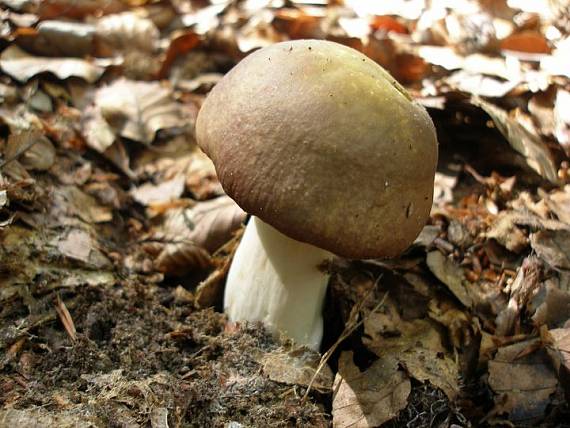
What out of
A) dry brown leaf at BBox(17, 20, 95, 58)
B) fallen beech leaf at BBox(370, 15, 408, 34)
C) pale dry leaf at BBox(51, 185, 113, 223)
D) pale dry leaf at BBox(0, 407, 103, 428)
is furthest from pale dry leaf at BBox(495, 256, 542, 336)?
dry brown leaf at BBox(17, 20, 95, 58)

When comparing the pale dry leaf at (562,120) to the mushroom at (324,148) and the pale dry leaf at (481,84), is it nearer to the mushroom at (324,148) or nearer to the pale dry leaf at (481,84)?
the pale dry leaf at (481,84)

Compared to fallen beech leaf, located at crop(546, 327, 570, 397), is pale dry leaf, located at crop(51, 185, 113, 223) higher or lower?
higher

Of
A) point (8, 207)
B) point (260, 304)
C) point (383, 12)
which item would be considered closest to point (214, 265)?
point (260, 304)

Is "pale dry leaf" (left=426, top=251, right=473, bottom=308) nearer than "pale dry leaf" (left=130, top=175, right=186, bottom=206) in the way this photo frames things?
Yes

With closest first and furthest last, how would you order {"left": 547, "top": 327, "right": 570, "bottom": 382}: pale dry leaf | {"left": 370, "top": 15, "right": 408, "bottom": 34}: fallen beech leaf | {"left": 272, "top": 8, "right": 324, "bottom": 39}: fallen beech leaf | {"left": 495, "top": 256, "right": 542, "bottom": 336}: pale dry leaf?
{"left": 547, "top": 327, "right": 570, "bottom": 382}: pale dry leaf → {"left": 495, "top": 256, "right": 542, "bottom": 336}: pale dry leaf → {"left": 272, "top": 8, "right": 324, "bottom": 39}: fallen beech leaf → {"left": 370, "top": 15, "right": 408, "bottom": 34}: fallen beech leaf

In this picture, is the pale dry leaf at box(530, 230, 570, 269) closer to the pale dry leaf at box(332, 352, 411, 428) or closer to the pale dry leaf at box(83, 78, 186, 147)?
the pale dry leaf at box(332, 352, 411, 428)
